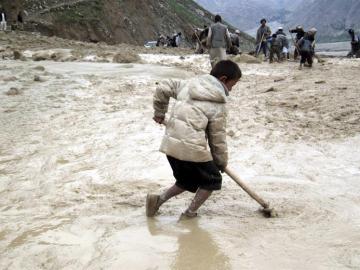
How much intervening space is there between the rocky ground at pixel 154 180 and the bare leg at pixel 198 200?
9 centimetres

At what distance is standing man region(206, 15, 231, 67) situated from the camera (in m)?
10.4

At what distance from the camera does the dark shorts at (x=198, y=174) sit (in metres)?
3.46

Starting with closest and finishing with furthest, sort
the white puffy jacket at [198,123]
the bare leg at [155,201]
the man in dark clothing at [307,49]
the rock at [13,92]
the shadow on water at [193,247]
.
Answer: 1. the shadow on water at [193,247]
2. the white puffy jacket at [198,123]
3. the bare leg at [155,201]
4. the rock at [13,92]
5. the man in dark clothing at [307,49]

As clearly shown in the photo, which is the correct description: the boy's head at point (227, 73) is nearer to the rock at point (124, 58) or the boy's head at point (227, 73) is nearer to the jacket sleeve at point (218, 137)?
the jacket sleeve at point (218, 137)

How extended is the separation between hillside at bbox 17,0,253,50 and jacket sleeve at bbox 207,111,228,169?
24750mm

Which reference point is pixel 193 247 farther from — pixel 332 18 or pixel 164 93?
pixel 332 18

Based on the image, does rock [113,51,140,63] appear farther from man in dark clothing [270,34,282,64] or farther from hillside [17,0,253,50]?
hillside [17,0,253,50]

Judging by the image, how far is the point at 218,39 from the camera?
10.5m

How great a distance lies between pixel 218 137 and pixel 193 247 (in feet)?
2.46

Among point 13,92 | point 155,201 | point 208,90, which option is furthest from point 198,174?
point 13,92

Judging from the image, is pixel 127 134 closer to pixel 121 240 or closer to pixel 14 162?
pixel 14 162

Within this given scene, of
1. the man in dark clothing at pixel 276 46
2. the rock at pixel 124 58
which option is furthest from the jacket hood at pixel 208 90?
the man in dark clothing at pixel 276 46

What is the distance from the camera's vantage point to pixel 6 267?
3.13 metres

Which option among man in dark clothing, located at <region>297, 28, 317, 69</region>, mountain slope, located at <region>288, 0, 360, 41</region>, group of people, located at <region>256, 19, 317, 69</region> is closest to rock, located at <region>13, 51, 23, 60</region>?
group of people, located at <region>256, 19, 317, 69</region>
